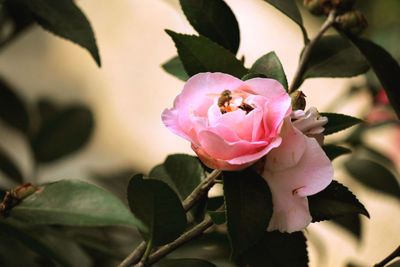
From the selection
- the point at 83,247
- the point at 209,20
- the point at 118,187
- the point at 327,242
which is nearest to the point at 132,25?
the point at 327,242

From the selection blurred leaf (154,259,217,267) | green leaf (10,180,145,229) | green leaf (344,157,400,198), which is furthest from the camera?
green leaf (344,157,400,198)

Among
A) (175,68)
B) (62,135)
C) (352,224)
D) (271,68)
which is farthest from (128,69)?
(271,68)

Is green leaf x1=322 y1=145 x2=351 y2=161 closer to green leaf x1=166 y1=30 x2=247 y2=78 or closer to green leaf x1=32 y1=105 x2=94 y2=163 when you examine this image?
green leaf x1=166 y1=30 x2=247 y2=78

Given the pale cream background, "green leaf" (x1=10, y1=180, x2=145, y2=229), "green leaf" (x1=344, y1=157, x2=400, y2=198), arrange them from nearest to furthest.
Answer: "green leaf" (x1=10, y1=180, x2=145, y2=229) < "green leaf" (x1=344, y1=157, x2=400, y2=198) < the pale cream background

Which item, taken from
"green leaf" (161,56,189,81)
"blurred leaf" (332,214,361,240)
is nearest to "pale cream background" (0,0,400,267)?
"blurred leaf" (332,214,361,240)

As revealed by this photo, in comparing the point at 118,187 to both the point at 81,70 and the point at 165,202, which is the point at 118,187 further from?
the point at 81,70
